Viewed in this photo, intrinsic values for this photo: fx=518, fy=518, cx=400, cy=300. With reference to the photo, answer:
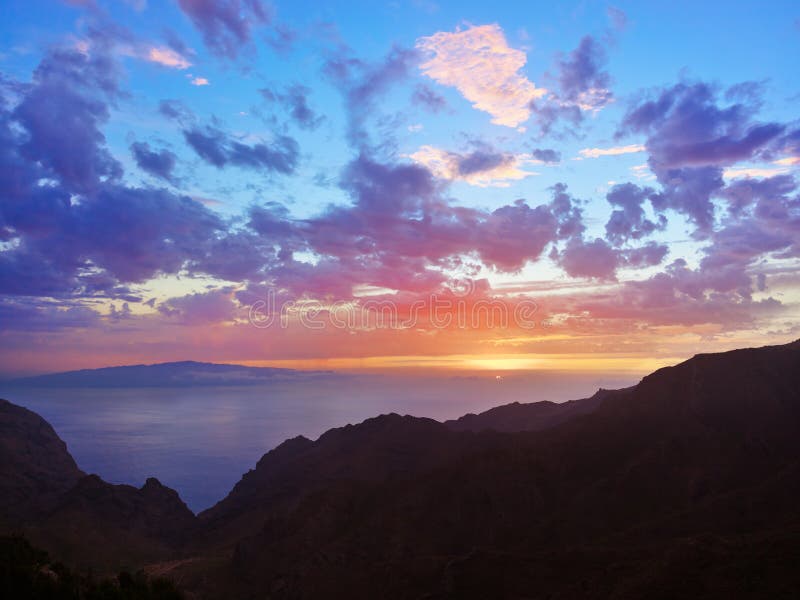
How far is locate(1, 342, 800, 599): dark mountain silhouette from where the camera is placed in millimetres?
39188

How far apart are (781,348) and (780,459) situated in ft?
81.7

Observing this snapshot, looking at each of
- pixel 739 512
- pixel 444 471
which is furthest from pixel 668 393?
pixel 444 471

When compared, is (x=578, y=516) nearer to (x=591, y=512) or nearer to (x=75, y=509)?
(x=591, y=512)

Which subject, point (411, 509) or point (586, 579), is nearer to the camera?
point (586, 579)

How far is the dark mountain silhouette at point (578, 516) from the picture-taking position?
129ft

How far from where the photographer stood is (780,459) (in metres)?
56.8

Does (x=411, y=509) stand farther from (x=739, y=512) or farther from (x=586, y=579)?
(x=739, y=512)

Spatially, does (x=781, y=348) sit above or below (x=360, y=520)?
above

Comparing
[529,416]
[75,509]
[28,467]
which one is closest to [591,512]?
[529,416]

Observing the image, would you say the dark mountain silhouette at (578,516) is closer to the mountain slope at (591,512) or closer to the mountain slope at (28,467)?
the mountain slope at (591,512)

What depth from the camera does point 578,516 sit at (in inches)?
2249

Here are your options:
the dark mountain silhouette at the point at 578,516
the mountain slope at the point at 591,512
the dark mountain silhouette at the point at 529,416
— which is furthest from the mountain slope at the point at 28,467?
the dark mountain silhouette at the point at 529,416

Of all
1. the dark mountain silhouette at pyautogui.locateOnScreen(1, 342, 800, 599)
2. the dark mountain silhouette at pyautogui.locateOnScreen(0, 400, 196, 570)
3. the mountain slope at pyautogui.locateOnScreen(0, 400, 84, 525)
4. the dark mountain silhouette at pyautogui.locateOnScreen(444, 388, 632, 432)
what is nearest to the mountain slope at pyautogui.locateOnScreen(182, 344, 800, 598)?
the dark mountain silhouette at pyautogui.locateOnScreen(1, 342, 800, 599)

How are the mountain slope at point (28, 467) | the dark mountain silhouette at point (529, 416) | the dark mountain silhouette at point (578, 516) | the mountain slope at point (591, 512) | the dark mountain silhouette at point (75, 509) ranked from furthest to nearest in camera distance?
the dark mountain silhouette at point (529, 416) < the mountain slope at point (28, 467) < the dark mountain silhouette at point (75, 509) < the mountain slope at point (591, 512) < the dark mountain silhouette at point (578, 516)
